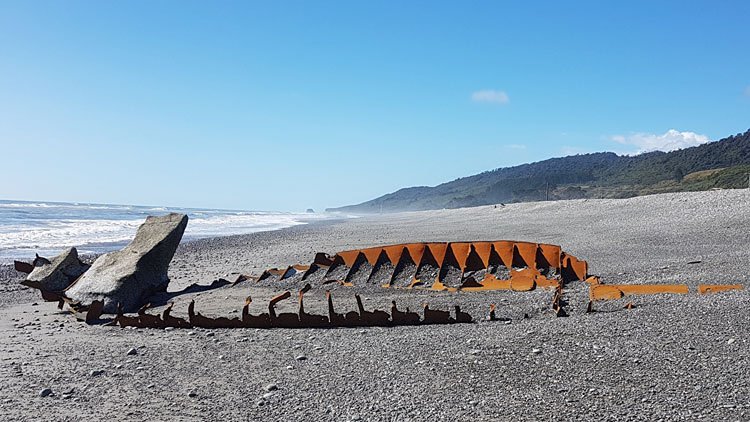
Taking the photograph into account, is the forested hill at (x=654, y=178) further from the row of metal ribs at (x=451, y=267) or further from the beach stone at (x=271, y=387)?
the beach stone at (x=271, y=387)

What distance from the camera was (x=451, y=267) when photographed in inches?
306

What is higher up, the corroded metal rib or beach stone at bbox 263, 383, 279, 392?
the corroded metal rib

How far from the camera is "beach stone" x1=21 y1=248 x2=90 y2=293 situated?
8473mm

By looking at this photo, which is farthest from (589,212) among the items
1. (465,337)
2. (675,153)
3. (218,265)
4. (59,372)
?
(675,153)

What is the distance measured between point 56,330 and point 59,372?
1996mm

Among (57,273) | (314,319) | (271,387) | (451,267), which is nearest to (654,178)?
(451,267)

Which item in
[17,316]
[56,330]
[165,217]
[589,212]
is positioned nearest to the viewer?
[56,330]

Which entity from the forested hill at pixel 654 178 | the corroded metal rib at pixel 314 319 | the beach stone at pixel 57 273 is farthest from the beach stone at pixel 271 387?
the forested hill at pixel 654 178

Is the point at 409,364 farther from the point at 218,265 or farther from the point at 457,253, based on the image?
the point at 218,265

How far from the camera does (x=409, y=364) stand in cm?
400

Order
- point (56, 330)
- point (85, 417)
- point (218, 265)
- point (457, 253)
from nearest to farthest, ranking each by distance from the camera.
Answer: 1. point (85, 417)
2. point (56, 330)
3. point (457, 253)
4. point (218, 265)

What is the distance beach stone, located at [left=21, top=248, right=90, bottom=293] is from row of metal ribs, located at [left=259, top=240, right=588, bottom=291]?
8.98 ft

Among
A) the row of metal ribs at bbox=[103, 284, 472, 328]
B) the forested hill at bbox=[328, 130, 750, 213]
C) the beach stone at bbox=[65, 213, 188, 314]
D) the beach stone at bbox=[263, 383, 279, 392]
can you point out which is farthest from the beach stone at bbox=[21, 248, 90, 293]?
the forested hill at bbox=[328, 130, 750, 213]

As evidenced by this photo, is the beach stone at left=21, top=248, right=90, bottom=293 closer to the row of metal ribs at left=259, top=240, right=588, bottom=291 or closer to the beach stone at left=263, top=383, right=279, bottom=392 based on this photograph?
the row of metal ribs at left=259, top=240, right=588, bottom=291
